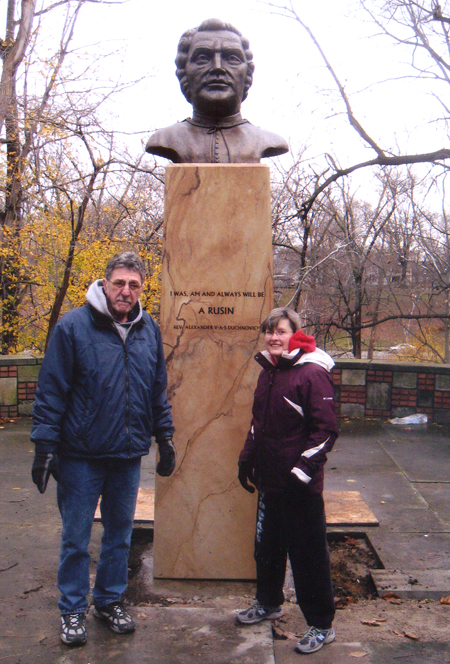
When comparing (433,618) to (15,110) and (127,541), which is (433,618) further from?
(15,110)

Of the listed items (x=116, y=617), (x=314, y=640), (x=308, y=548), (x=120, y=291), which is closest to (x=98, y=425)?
(x=120, y=291)

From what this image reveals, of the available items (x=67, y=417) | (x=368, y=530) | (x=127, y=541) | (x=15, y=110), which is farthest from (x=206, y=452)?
(x=15, y=110)

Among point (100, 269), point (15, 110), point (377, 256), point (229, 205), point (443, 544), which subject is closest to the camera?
point (229, 205)

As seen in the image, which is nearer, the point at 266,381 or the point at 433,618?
the point at 266,381

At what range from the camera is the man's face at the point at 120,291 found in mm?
2920

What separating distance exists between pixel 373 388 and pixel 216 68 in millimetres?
5563

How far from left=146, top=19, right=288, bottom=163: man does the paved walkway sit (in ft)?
8.75

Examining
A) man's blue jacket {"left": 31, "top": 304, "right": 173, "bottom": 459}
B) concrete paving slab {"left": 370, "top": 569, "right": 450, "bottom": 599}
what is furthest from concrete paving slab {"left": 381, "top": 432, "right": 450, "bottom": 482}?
man's blue jacket {"left": 31, "top": 304, "right": 173, "bottom": 459}

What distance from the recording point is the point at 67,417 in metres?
2.83

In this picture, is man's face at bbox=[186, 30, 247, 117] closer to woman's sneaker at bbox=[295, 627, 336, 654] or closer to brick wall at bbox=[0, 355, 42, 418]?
woman's sneaker at bbox=[295, 627, 336, 654]

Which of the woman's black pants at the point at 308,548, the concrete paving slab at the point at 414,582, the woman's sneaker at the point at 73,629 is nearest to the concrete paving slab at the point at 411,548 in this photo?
the concrete paving slab at the point at 414,582

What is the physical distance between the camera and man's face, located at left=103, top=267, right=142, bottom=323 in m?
2.92

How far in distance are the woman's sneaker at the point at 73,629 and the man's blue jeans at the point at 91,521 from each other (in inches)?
1.2

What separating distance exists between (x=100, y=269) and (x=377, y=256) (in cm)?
1307
